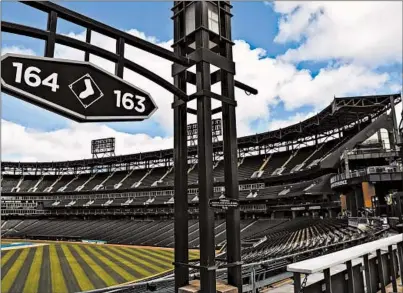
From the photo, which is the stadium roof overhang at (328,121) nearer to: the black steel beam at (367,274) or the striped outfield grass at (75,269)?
the striped outfield grass at (75,269)

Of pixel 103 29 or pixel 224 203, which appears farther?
pixel 224 203

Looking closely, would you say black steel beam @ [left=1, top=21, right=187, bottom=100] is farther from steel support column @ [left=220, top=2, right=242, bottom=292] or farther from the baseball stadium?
steel support column @ [left=220, top=2, right=242, bottom=292]

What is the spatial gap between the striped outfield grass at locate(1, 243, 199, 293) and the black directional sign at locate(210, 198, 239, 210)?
1721cm

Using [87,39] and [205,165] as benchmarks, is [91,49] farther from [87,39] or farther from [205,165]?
[205,165]

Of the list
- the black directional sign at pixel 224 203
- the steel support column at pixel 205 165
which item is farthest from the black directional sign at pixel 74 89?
the black directional sign at pixel 224 203

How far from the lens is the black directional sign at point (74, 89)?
2.72m

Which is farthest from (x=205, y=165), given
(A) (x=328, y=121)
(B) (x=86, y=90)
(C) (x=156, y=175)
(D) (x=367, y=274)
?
(C) (x=156, y=175)

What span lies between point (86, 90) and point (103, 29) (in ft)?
2.66

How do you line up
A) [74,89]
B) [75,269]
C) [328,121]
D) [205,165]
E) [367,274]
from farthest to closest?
[328,121], [75,269], [367,274], [205,165], [74,89]

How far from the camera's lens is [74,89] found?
305cm

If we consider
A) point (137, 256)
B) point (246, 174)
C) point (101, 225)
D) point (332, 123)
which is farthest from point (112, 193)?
point (332, 123)

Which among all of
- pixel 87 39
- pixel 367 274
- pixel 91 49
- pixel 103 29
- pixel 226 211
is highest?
pixel 103 29

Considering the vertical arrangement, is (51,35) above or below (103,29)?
below

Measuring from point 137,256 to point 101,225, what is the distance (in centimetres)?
2496
